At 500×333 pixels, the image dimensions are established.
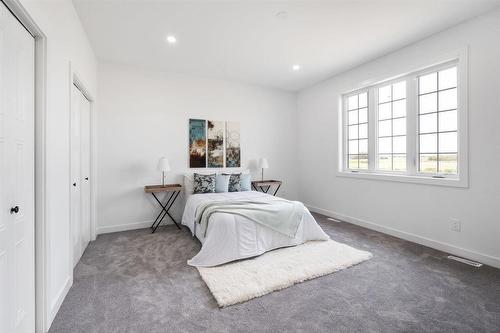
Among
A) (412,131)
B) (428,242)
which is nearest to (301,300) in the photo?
(428,242)

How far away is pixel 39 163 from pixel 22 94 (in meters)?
0.45

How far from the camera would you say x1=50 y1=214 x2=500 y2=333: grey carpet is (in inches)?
64.4

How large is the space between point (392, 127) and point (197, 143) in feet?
10.9

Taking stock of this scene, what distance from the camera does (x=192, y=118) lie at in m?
4.35

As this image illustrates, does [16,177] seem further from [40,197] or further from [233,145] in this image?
[233,145]

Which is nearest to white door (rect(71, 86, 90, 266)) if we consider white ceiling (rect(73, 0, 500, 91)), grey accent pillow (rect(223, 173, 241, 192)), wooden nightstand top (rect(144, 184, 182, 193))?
wooden nightstand top (rect(144, 184, 182, 193))

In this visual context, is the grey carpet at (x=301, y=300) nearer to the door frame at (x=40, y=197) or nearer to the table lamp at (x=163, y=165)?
the door frame at (x=40, y=197)

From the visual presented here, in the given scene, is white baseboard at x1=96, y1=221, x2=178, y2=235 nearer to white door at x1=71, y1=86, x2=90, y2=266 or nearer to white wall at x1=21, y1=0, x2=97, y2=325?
white door at x1=71, y1=86, x2=90, y2=266

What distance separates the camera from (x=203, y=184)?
13.1 ft

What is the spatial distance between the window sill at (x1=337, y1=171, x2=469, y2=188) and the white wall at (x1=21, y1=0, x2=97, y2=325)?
4.02m

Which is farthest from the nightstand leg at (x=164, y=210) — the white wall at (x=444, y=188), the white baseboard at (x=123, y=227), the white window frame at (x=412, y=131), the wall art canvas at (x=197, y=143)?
the white window frame at (x=412, y=131)

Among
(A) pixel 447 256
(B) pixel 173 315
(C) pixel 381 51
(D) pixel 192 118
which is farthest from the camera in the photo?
(D) pixel 192 118

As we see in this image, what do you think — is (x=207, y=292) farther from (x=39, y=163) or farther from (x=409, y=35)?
(x=409, y=35)

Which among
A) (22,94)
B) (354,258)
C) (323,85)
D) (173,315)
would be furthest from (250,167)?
(22,94)
